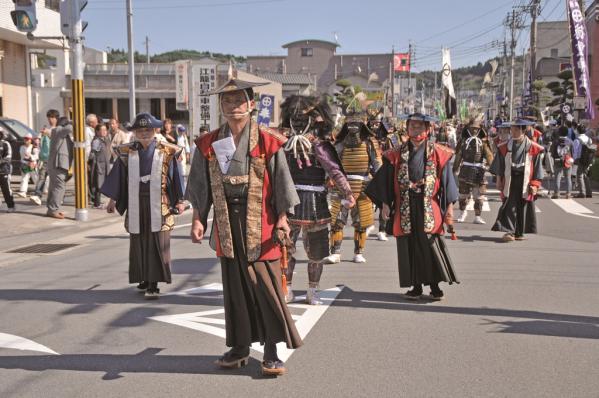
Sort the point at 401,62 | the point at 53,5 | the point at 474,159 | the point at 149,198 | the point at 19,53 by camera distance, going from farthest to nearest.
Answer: the point at 401,62, the point at 53,5, the point at 19,53, the point at 474,159, the point at 149,198

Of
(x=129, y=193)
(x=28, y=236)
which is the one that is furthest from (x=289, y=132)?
(x=28, y=236)

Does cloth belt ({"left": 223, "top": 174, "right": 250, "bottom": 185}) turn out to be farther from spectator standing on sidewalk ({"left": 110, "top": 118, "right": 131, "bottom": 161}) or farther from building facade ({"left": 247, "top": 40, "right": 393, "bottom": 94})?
building facade ({"left": 247, "top": 40, "right": 393, "bottom": 94})

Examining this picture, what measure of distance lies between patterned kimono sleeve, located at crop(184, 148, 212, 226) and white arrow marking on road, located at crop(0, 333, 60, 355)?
1.64 metres

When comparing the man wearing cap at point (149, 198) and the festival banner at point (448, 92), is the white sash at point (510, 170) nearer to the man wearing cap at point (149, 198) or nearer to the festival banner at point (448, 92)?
the man wearing cap at point (149, 198)

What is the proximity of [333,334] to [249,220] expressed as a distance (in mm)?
1521

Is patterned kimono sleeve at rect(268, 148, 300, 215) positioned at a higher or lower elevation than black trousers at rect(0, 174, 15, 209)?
higher

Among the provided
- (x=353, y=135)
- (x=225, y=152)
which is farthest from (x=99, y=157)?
(x=225, y=152)

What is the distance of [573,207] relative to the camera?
15016mm

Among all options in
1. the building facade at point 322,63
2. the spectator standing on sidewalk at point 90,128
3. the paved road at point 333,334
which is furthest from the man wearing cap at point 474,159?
the building facade at point 322,63

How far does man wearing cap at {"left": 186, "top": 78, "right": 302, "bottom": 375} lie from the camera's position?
14.7 feet

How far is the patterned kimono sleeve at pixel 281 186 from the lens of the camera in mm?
4527

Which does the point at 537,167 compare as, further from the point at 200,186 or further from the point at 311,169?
the point at 200,186

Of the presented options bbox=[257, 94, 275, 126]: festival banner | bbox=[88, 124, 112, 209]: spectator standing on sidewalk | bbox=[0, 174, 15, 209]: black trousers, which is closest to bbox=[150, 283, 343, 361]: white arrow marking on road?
bbox=[0, 174, 15, 209]: black trousers

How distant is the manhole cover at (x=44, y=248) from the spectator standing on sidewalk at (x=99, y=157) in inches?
166
